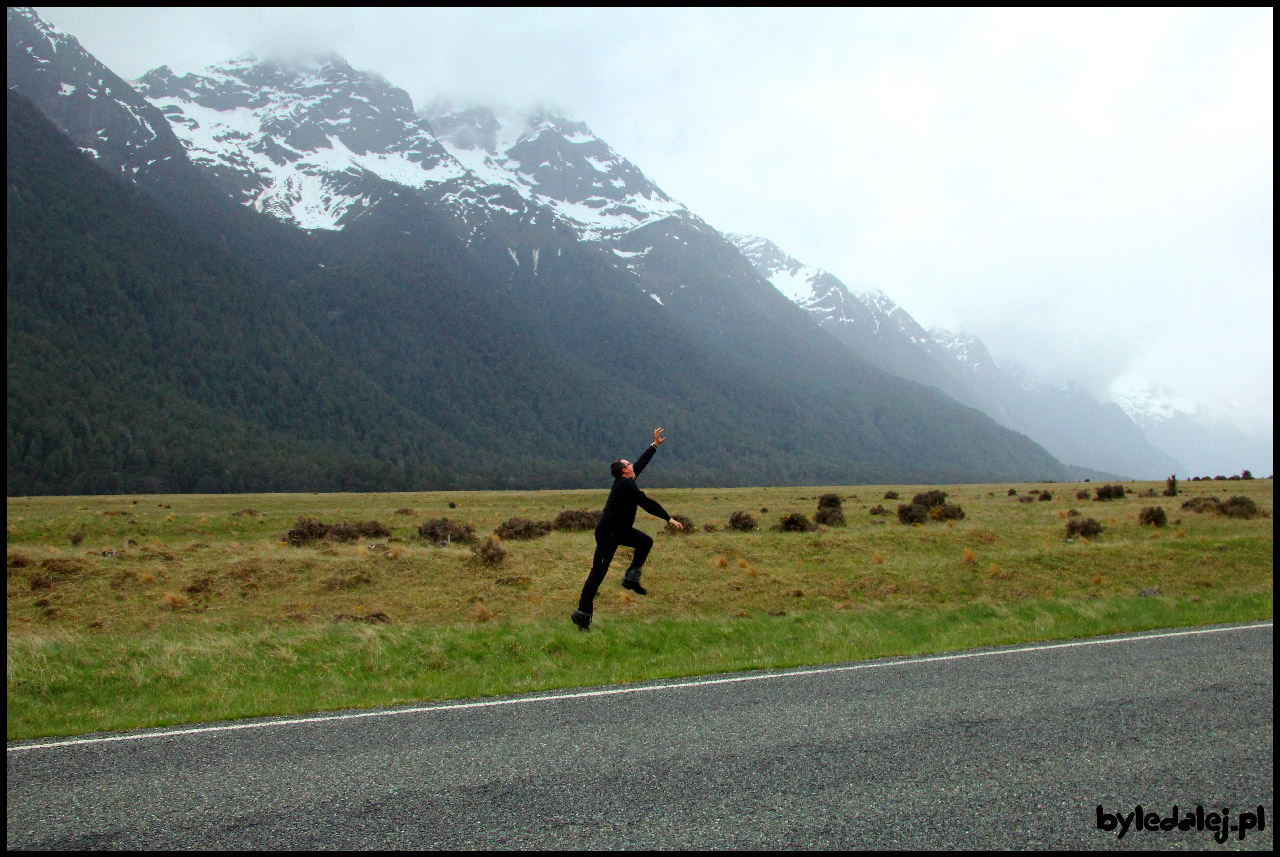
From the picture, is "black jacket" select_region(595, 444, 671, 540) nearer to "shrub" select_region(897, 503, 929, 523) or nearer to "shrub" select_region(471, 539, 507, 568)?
"shrub" select_region(471, 539, 507, 568)

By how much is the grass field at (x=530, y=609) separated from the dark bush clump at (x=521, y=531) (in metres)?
1.31

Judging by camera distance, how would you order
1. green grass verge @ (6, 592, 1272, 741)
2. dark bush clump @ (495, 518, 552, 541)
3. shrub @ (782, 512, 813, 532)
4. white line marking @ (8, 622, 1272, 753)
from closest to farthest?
white line marking @ (8, 622, 1272, 753) < green grass verge @ (6, 592, 1272, 741) < dark bush clump @ (495, 518, 552, 541) < shrub @ (782, 512, 813, 532)

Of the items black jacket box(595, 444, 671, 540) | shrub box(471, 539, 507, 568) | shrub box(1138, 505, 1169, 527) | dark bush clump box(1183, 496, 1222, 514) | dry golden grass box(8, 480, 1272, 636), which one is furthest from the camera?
dark bush clump box(1183, 496, 1222, 514)

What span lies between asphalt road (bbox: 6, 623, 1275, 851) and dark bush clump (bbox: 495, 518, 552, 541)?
21.5 metres

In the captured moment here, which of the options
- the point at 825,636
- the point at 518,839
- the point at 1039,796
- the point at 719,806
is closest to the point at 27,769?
the point at 518,839

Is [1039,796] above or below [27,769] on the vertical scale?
above

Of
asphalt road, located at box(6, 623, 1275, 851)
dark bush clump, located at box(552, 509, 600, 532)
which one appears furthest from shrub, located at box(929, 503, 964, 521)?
asphalt road, located at box(6, 623, 1275, 851)

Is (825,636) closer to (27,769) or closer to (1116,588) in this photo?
(1116,588)

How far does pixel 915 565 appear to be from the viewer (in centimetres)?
2292

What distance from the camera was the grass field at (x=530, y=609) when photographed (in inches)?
453

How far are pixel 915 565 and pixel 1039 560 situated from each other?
4.01 metres

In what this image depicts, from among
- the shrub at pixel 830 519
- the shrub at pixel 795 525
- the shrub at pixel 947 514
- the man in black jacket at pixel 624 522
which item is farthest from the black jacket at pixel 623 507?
the shrub at pixel 947 514

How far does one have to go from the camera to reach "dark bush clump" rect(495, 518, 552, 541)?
1216 inches

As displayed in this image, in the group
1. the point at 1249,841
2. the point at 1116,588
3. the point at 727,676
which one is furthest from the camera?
the point at 1116,588
